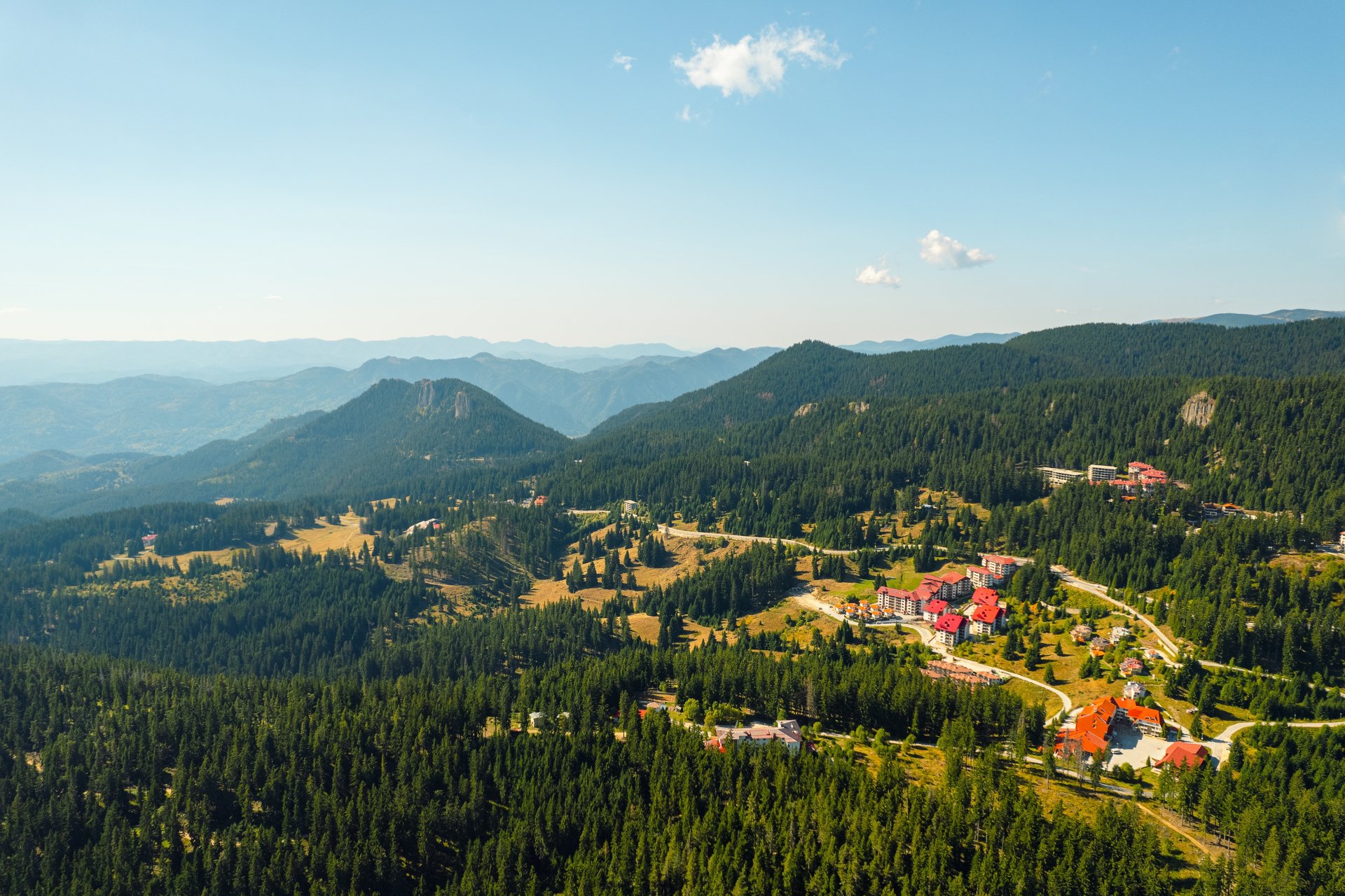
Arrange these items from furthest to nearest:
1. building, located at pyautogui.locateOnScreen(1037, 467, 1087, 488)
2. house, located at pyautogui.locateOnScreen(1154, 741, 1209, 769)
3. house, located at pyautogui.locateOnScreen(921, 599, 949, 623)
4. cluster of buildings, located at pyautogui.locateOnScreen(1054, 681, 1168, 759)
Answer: building, located at pyautogui.locateOnScreen(1037, 467, 1087, 488), house, located at pyautogui.locateOnScreen(921, 599, 949, 623), cluster of buildings, located at pyautogui.locateOnScreen(1054, 681, 1168, 759), house, located at pyautogui.locateOnScreen(1154, 741, 1209, 769)

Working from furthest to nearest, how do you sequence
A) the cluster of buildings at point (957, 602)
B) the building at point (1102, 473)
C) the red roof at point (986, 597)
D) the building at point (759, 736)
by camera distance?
the building at point (1102, 473)
the red roof at point (986, 597)
the cluster of buildings at point (957, 602)
the building at point (759, 736)

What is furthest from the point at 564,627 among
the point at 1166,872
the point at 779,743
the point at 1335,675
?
the point at 1335,675

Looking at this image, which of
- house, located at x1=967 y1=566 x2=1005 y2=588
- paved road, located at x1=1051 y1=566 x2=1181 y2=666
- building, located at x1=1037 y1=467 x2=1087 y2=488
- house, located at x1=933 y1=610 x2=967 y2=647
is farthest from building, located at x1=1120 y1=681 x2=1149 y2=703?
building, located at x1=1037 y1=467 x2=1087 y2=488

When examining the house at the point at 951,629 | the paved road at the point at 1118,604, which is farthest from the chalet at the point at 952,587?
the paved road at the point at 1118,604

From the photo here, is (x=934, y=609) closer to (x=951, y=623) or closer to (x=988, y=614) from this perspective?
(x=951, y=623)

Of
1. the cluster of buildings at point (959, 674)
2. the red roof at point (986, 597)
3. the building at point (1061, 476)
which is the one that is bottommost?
the cluster of buildings at point (959, 674)

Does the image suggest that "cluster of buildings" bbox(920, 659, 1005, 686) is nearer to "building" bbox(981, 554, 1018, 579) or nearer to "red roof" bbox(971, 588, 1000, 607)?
"red roof" bbox(971, 588, 1000, 607)

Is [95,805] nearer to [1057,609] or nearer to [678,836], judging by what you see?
[678,836]

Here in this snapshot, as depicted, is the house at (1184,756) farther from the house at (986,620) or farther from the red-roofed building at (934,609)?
the red-roofed building at (934,609)
